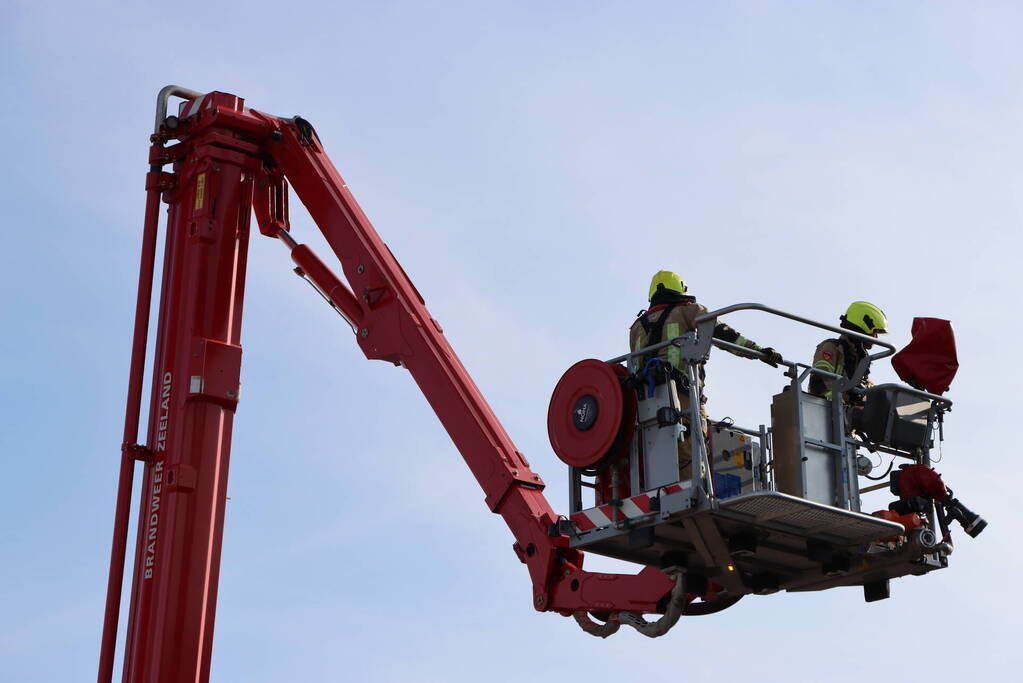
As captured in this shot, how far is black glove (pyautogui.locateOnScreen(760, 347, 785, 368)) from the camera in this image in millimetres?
13109

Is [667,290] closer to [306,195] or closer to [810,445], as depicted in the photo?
[810,445]

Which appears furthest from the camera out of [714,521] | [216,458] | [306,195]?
[306,195]

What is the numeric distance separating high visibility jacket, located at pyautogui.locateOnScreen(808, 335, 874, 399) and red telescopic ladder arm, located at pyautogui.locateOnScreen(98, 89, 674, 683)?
210cm

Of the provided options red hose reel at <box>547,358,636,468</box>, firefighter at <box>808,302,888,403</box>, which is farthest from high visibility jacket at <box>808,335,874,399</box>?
red hose reel at <box>547,358,636,468</box>

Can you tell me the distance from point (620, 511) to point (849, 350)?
100 inches

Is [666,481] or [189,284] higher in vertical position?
[189,284]

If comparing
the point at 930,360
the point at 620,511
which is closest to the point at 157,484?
the point at 620,511

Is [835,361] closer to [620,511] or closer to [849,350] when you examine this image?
Result: [849,350]

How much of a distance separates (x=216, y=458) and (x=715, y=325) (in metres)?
4.54

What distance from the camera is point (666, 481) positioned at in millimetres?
12977

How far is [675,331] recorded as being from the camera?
1335cm

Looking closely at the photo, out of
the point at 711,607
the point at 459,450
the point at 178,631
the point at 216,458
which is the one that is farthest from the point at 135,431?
the point at 711,607

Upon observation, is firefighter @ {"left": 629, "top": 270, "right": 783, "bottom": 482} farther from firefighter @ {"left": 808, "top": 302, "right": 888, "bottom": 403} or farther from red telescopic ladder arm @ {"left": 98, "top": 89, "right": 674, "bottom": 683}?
red telescopic ladder arm @ {"left": 98, "top": 89, "right": 674, "bottom": 683}

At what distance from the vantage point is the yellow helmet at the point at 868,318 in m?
14.6
